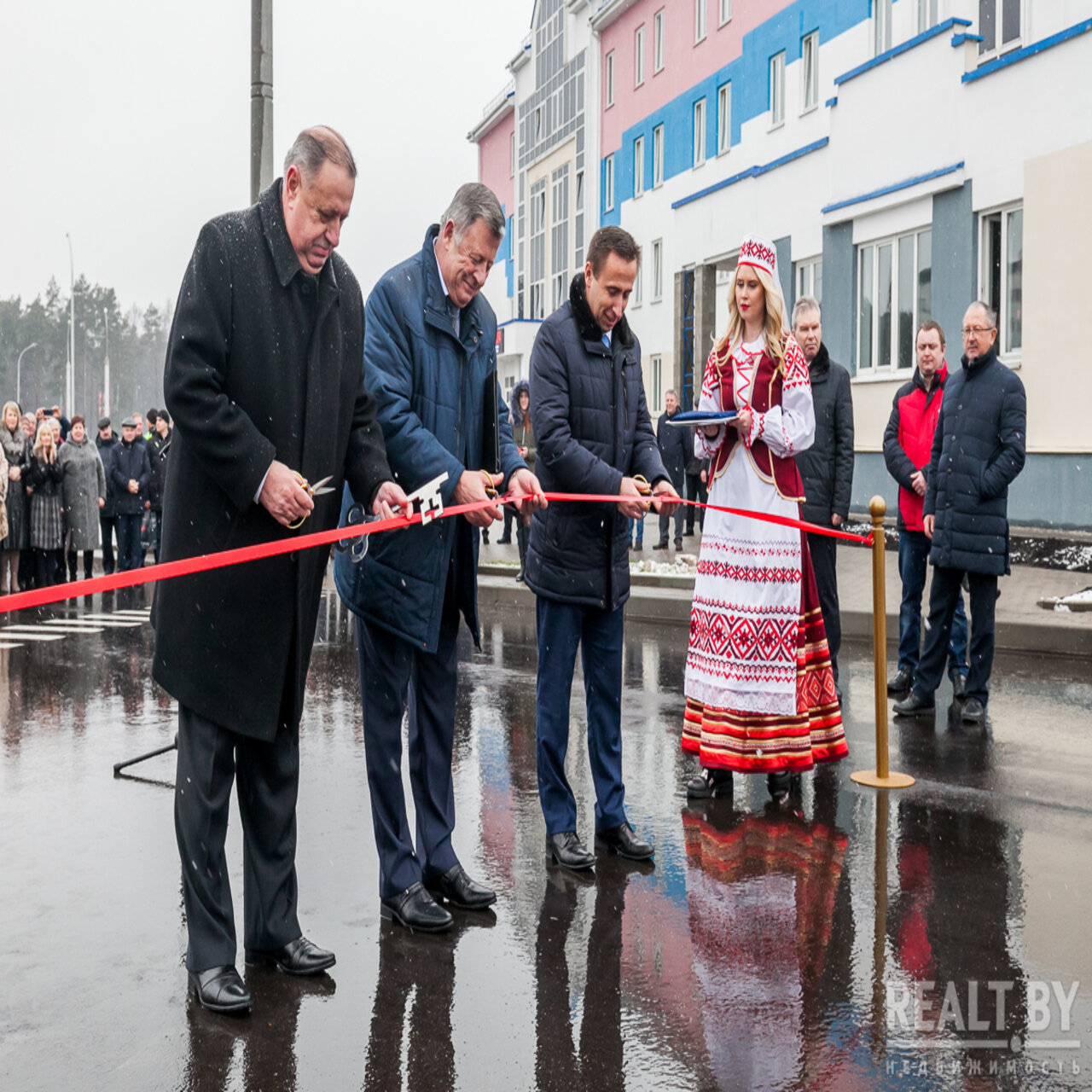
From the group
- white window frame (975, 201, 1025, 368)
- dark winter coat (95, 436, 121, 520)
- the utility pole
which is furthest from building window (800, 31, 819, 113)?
the utility pole

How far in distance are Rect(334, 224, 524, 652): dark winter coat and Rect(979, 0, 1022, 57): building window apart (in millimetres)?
14843

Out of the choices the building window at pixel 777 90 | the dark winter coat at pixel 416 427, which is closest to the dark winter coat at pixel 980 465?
the dark winter coat at pixel 416 427

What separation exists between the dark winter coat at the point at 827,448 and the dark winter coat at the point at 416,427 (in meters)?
3.85

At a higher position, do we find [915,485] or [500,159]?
[500,159]

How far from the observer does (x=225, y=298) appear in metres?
3.67

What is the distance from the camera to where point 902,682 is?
336 inches

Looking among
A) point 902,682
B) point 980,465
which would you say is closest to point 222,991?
point 980,465

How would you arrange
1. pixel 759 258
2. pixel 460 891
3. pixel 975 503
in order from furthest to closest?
1. pixel 975 503
2. pixel 759 258
3. pixel 460 891

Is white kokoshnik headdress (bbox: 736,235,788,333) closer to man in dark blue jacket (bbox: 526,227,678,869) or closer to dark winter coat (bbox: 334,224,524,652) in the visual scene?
man in dark blue jacket (bbox: 526,227,678,869)

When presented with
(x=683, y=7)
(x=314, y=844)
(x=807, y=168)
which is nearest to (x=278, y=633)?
(x=314, y=844)

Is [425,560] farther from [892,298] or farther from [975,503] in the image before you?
[892,298]

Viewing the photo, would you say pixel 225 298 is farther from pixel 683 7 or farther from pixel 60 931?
pixel 683 7

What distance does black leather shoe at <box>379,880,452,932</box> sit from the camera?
14.0ft

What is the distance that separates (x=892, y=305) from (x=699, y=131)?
13.3 m
